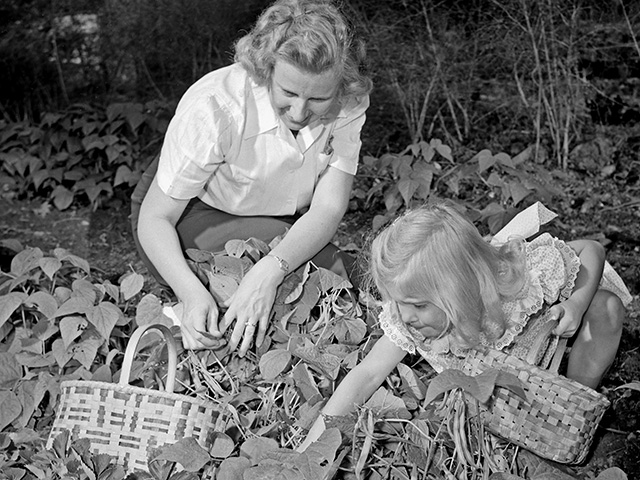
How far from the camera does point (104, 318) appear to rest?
2.50 m

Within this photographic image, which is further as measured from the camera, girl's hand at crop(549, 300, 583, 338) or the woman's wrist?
the woman's wrist

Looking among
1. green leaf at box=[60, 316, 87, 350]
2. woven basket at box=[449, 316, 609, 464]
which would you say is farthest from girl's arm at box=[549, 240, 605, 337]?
green leaf at box=[60, 316, 87, 350]

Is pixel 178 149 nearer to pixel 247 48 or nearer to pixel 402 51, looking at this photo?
pixel 247 48

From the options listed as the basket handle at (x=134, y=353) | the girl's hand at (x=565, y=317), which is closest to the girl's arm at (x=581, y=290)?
the girl's hand at (x=565, y=317)

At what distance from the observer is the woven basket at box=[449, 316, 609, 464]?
176 cm

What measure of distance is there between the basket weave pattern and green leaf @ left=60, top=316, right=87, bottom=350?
3.83ft

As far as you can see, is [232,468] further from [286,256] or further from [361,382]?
[286,256]

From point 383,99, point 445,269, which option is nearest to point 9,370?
point 445,269

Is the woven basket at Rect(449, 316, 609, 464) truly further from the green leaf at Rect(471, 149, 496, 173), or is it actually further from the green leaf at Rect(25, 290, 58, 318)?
the green leaf at Rect(471, 149, 496, 173)

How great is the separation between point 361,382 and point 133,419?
1.62 feet

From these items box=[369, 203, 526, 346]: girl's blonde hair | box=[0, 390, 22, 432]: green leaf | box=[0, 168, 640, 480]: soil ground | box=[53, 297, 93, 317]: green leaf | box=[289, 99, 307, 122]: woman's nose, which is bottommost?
box=[0, 168, 640, 480]: soil ground

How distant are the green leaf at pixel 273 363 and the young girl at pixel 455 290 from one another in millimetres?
171

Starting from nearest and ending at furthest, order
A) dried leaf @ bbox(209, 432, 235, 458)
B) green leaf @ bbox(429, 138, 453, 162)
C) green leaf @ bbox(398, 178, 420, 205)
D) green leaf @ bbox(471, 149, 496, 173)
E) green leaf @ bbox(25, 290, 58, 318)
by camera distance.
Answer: dried leaf @ bbox(209, 432, 235, 458)
green leaf @ bbox(25, 290, 58, 318)
green leaf @ bbox(398, 178, 420, 205)
green leaf @ bbox(471, 149, 496, 173)
green leaf @ bbox(429, 138, 453, 162)

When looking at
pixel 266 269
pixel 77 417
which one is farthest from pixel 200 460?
pixel 266 269
